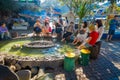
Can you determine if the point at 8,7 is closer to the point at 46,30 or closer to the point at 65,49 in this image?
the point at 46,30

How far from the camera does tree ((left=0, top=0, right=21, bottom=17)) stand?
1922cm

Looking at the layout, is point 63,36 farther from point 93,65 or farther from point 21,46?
point 93,65

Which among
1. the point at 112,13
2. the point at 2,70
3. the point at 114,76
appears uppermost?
the point at 112,13

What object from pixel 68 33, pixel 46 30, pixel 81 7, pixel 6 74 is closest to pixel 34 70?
pixel 6 74

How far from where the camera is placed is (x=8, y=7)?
64.0 ft

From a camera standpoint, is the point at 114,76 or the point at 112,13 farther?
the point at 112,13

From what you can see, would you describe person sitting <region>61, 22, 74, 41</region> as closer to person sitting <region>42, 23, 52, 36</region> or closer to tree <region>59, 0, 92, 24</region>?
person sitting <region>42, 23, 52, 36</region>

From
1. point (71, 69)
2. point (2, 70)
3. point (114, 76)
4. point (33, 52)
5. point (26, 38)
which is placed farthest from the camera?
point (26, 38)

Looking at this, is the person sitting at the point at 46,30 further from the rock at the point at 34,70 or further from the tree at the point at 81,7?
the rock at the point at 34,70

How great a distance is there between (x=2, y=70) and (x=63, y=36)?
6.90 metres

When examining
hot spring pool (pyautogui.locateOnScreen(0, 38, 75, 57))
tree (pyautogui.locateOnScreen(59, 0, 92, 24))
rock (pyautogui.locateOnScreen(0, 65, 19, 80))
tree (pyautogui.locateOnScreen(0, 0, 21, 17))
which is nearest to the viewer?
rock (pyautogui.locateOnScreen(0, 65, 19, 80))

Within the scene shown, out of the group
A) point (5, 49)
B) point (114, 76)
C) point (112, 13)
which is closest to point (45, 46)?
point (5, 49)

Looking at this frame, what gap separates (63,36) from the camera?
40.1ft

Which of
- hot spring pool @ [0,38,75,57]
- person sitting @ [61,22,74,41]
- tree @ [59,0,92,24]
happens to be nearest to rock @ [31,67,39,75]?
hot spring pool @ [0,38,75,57]
